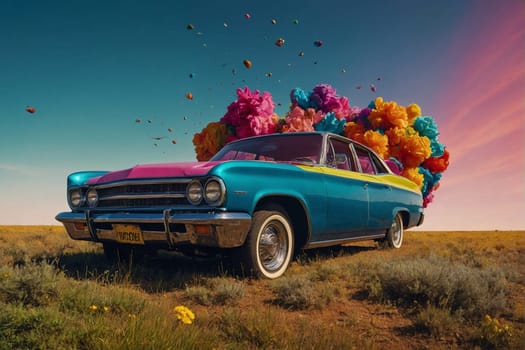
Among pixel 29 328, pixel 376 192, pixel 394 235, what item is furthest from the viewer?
pixel 394 235

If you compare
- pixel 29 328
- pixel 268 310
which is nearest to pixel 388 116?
pixel 268 310

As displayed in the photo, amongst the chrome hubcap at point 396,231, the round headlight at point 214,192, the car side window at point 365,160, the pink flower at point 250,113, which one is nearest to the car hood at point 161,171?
the round headlight at point 214,192

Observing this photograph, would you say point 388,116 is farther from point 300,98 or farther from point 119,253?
point 119,253

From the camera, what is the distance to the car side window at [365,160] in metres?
6.02

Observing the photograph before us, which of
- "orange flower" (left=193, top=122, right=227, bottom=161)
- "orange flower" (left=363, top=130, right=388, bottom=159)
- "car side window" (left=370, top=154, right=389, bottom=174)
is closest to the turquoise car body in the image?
"car side window" (left=370, top=154, right=389, bottom=174)

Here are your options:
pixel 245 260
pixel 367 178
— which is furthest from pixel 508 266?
pixel 245 260

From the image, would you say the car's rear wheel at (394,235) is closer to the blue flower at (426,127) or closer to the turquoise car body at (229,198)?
the turquoise car body at (229,198)

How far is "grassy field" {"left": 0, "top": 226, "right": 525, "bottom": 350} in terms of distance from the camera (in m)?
2.10

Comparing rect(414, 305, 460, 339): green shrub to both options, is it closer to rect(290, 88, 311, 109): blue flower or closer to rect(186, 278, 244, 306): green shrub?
rect(186, 278, 244, 306): green shrub

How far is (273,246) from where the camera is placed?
406 centimetres

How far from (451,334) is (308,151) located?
2.84 meters

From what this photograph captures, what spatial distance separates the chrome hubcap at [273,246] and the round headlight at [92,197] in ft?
6.19

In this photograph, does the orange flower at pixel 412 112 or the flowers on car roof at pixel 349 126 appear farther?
the orange flower at pixel 412 112

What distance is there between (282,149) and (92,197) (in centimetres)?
225
